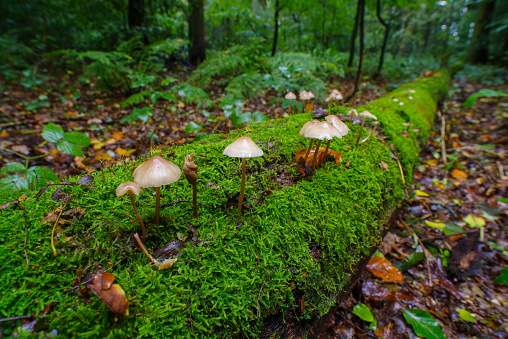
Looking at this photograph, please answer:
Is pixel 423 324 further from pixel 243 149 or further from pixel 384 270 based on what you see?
pixel 243 149

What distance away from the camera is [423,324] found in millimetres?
1939

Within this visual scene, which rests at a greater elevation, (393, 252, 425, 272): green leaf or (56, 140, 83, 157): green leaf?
(56, 140, 83, 157): green leaf

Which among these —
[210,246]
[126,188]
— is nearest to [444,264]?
[210,246]

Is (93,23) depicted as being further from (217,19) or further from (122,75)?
(217,19)

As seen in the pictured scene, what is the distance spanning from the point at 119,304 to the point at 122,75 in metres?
6.07

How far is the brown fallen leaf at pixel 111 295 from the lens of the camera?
99 centimetres

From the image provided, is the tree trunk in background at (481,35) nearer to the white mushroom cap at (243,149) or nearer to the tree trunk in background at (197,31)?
the tree trunk in background at (197,31)

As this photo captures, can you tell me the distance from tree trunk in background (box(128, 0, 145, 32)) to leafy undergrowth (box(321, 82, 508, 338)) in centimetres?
944

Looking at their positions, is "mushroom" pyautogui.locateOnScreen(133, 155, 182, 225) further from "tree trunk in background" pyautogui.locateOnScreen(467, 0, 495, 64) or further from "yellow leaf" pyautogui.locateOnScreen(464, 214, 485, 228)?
"tree trunk in background" pyautogui.locateOnScreen(467, 0, 495, 64)

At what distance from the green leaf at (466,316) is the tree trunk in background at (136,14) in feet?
33.4

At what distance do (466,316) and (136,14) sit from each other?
34.8ft

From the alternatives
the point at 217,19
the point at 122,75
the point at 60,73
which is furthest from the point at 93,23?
the point at 217,19

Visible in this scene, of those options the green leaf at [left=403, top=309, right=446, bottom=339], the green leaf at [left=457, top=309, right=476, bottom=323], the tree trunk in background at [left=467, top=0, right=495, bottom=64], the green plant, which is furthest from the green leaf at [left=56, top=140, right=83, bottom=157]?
the tree trunk in background at [left=467, top=0, right=495, bottom=64]

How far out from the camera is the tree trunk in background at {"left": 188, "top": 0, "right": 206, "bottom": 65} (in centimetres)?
817
